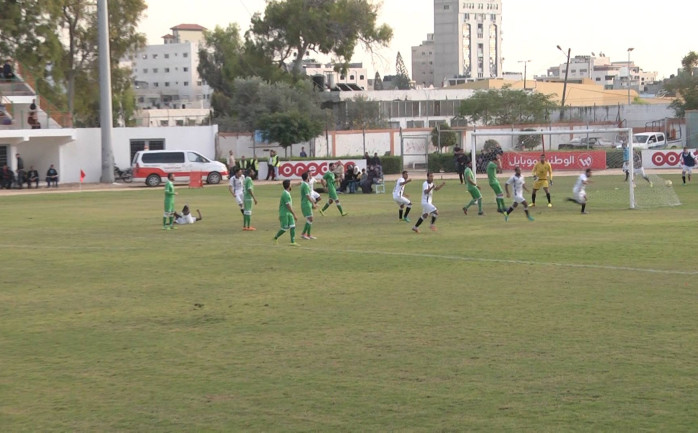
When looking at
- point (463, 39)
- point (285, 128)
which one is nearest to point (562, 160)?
point (285, 128)

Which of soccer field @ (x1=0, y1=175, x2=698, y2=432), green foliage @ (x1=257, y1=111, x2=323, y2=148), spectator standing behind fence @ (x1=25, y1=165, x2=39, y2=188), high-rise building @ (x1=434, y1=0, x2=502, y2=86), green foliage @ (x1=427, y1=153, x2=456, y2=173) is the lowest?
soccer field @ (x1=0, y1=175, x2=698, y2=432)

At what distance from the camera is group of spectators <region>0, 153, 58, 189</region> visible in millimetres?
54000

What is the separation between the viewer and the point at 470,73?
18575 centimetres

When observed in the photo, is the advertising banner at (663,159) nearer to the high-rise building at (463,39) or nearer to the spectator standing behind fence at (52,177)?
the spectator standing behind fence at (52,177)

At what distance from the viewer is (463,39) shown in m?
187

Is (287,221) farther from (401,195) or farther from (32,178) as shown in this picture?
(32,178)

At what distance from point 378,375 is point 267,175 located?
4717 cm

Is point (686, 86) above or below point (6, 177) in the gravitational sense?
above

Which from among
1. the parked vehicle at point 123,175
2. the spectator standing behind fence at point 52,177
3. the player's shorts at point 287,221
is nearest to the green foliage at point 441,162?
→ the parked vehicle at point 123,175

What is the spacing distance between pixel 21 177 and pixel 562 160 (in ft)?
99.0

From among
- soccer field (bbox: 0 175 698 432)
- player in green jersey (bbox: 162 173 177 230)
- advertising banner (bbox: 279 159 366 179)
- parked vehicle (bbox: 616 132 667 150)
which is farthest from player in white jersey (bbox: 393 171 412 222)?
parked vehicle (bbox: 616 132 667 150)

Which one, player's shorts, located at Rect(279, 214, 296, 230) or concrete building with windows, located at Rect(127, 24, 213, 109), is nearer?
player's shorts, located at Rect(279, 214, 296, 230)

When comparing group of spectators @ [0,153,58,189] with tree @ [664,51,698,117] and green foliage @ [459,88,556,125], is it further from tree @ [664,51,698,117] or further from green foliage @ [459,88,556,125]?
tree @ [664,51,698,117]

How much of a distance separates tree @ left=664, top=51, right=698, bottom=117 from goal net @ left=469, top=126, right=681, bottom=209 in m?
14.8
